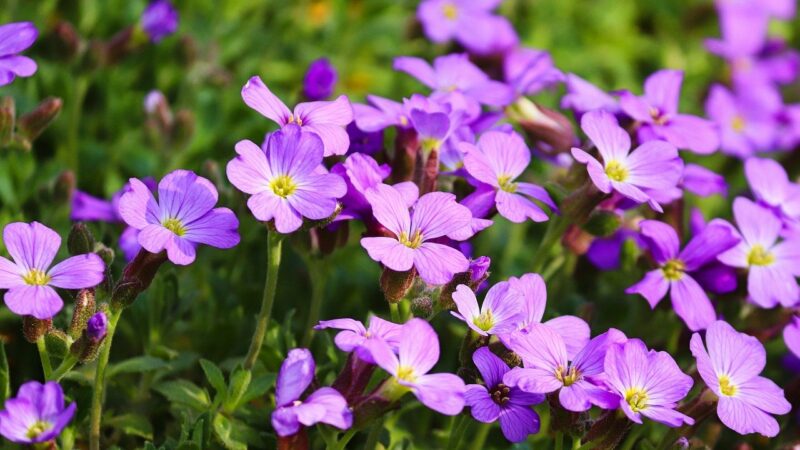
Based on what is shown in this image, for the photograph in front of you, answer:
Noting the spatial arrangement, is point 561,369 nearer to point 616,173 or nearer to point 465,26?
point 616,173

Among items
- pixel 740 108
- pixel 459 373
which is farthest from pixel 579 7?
pixel 459 373

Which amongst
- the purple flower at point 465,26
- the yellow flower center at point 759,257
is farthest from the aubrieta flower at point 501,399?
the purple flower at point 465,26

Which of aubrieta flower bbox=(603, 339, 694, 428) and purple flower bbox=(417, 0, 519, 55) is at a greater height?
aubrieta flower bbox=(603, 339, 694, 428)

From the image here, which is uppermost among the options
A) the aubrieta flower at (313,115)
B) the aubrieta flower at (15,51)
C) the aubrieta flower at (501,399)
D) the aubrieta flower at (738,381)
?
the aubrieta flower at (15,51)

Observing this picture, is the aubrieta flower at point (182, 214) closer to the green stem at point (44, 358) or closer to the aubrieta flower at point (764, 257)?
the green stem at point (44, 358)

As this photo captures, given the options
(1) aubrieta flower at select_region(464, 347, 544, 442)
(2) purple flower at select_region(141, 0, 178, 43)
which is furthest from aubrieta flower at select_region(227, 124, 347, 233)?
(2) purple flower at select_region(141, 0, 178, 43)

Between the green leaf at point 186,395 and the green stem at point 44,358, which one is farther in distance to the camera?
the green leaf at point 186,395

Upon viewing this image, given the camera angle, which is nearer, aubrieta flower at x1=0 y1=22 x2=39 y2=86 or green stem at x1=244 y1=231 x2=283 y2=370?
green stem at x1=244 y1=231 x2=283 y2=370

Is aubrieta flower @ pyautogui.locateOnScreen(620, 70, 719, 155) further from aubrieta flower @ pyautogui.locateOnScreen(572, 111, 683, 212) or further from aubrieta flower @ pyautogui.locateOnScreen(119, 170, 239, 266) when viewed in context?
aubrieta flower @ pyautogui.locateOnScreen(119, 170, 239, 266)
